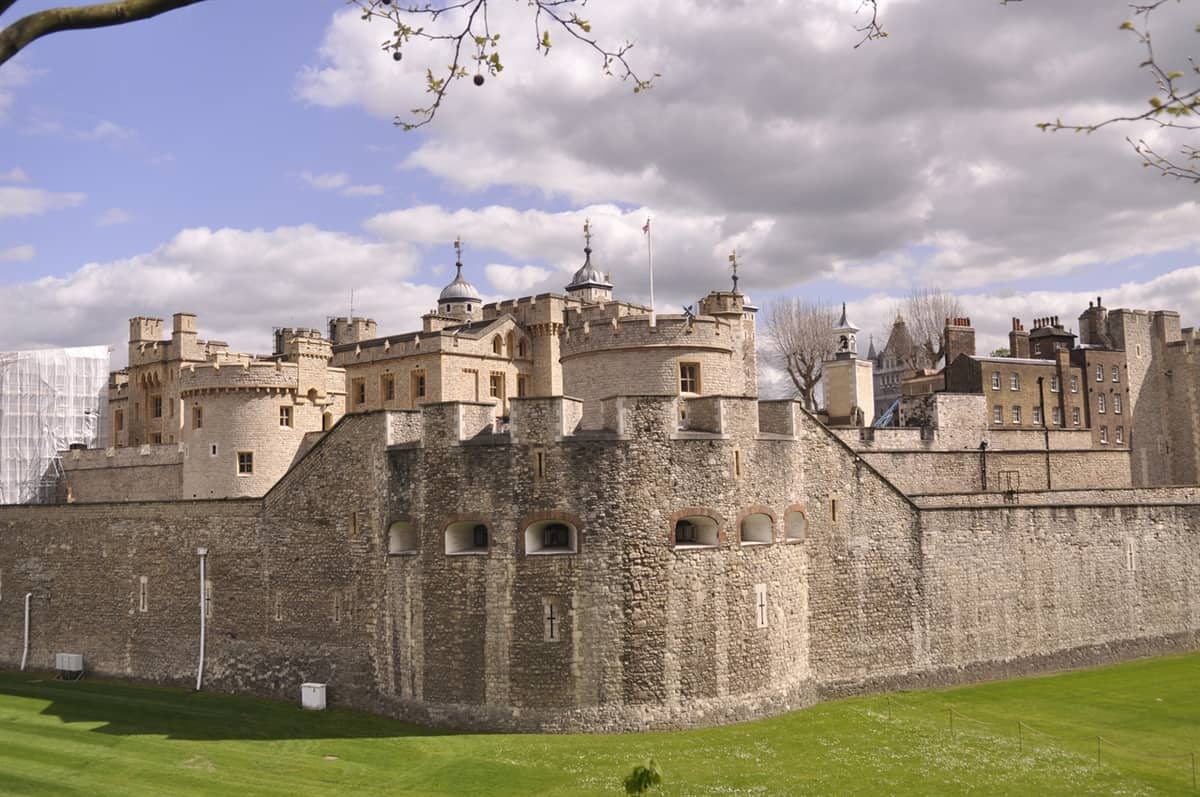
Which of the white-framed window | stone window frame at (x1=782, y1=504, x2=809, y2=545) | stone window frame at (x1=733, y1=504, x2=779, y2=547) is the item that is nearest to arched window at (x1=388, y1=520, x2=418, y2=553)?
stone window frame at (x1=733, y1=504, x2=779, y2=547)

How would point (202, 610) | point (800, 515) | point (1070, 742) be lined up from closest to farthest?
point (1070, 742) → point (800, 515) → point (202, 610)

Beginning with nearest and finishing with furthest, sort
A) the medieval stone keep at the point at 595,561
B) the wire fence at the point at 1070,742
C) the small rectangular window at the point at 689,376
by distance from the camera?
the wire fence at the point at 1070,742 < the medieval stone keep at the point at 595,561 < the small rectangular window at the point at 689,376

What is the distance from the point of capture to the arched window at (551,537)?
22.9m

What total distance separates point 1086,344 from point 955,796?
38790mm

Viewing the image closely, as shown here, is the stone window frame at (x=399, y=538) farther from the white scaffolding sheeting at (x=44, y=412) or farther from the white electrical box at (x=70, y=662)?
the white scaffolding sheeting at (x=44, y=412)

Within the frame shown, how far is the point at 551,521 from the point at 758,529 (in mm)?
4761

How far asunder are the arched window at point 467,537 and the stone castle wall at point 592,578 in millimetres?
286

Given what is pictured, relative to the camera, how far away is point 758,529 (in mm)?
24359

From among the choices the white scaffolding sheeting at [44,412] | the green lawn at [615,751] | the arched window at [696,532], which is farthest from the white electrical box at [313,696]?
the white scaffolding sheeting at [44,412]

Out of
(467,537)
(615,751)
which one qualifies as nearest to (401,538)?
(467,537)

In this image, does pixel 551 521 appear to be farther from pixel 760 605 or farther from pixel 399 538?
pixel 760 605

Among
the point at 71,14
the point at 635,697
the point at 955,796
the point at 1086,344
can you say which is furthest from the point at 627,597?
the point at 1086,344

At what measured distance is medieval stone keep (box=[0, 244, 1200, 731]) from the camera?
22.7m

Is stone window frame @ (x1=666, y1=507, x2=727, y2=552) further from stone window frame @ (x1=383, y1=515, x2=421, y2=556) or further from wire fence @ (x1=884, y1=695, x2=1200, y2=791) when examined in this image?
stone window frame @ (x1=383, y1=515, x2=421, y2=556)
